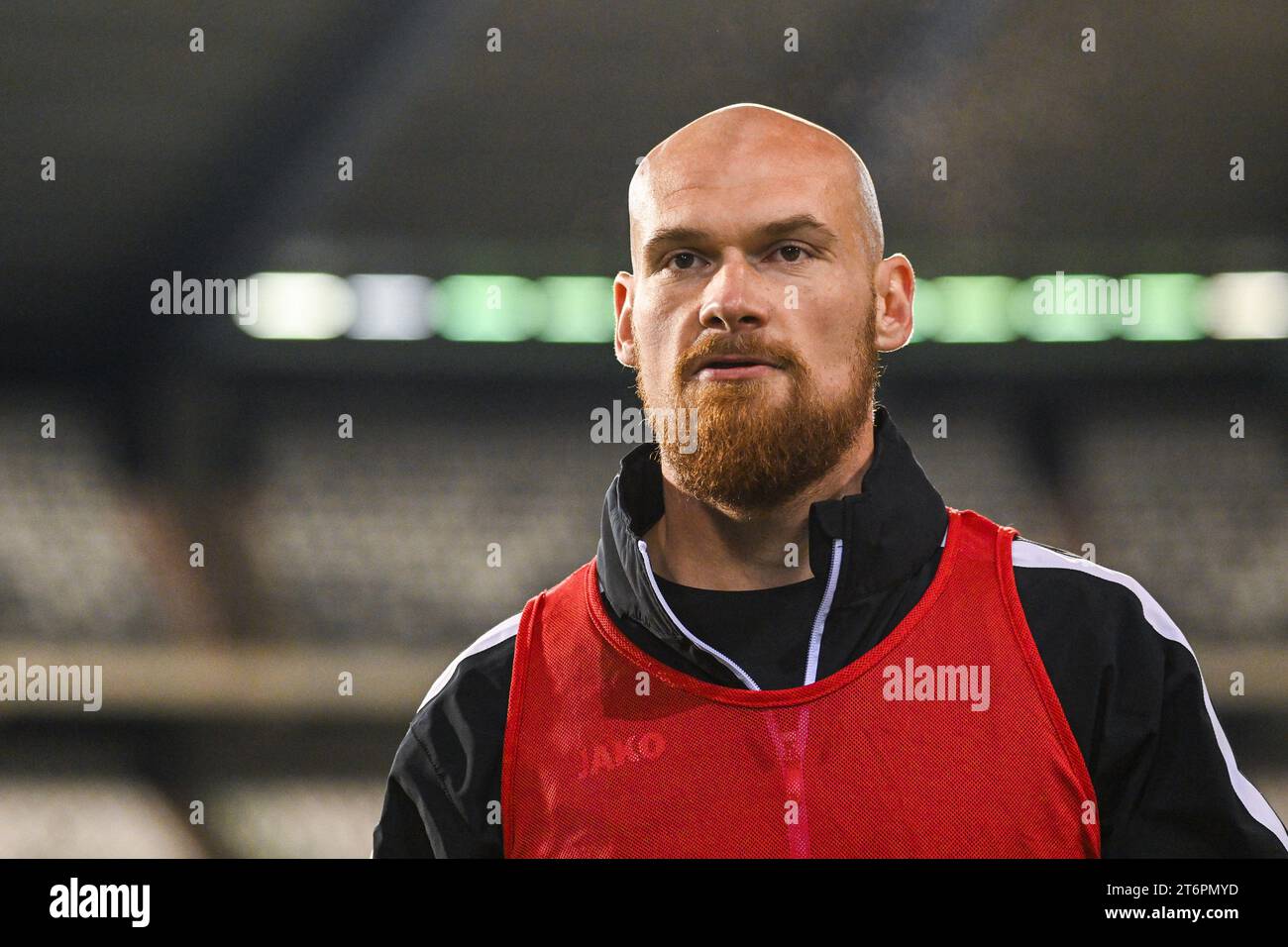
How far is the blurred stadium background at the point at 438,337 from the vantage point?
7.14ft

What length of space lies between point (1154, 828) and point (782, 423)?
0.37 metres

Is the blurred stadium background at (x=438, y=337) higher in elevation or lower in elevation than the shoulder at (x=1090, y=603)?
higher

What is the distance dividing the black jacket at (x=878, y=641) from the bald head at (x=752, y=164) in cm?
15

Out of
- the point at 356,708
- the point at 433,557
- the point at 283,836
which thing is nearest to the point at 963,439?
the point at 433,557

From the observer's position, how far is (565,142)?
2.26 metres

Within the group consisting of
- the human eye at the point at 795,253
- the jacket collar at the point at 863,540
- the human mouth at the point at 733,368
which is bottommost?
the jacket collar at the point at 863,540

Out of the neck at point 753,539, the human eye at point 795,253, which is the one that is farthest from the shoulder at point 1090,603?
the human eye at point 795,253

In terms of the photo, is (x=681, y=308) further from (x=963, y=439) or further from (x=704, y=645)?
(x=963, y=439)

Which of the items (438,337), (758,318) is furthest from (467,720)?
(438,337)

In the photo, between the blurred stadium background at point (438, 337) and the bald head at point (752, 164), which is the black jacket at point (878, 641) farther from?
the blurred stadium background at point (438, 337)

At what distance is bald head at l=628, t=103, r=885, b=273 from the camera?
0.79 metres

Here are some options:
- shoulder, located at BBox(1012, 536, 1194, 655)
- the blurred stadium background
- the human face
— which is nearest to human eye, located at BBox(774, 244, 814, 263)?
the human face

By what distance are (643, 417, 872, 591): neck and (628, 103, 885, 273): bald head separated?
0.17 meters

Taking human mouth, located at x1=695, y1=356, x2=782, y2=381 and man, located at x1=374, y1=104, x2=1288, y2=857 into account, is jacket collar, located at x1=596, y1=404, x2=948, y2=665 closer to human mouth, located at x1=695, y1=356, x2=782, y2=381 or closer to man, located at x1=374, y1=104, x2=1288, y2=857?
man, located at x1=374, y1=104, x2=1288, y2=857
